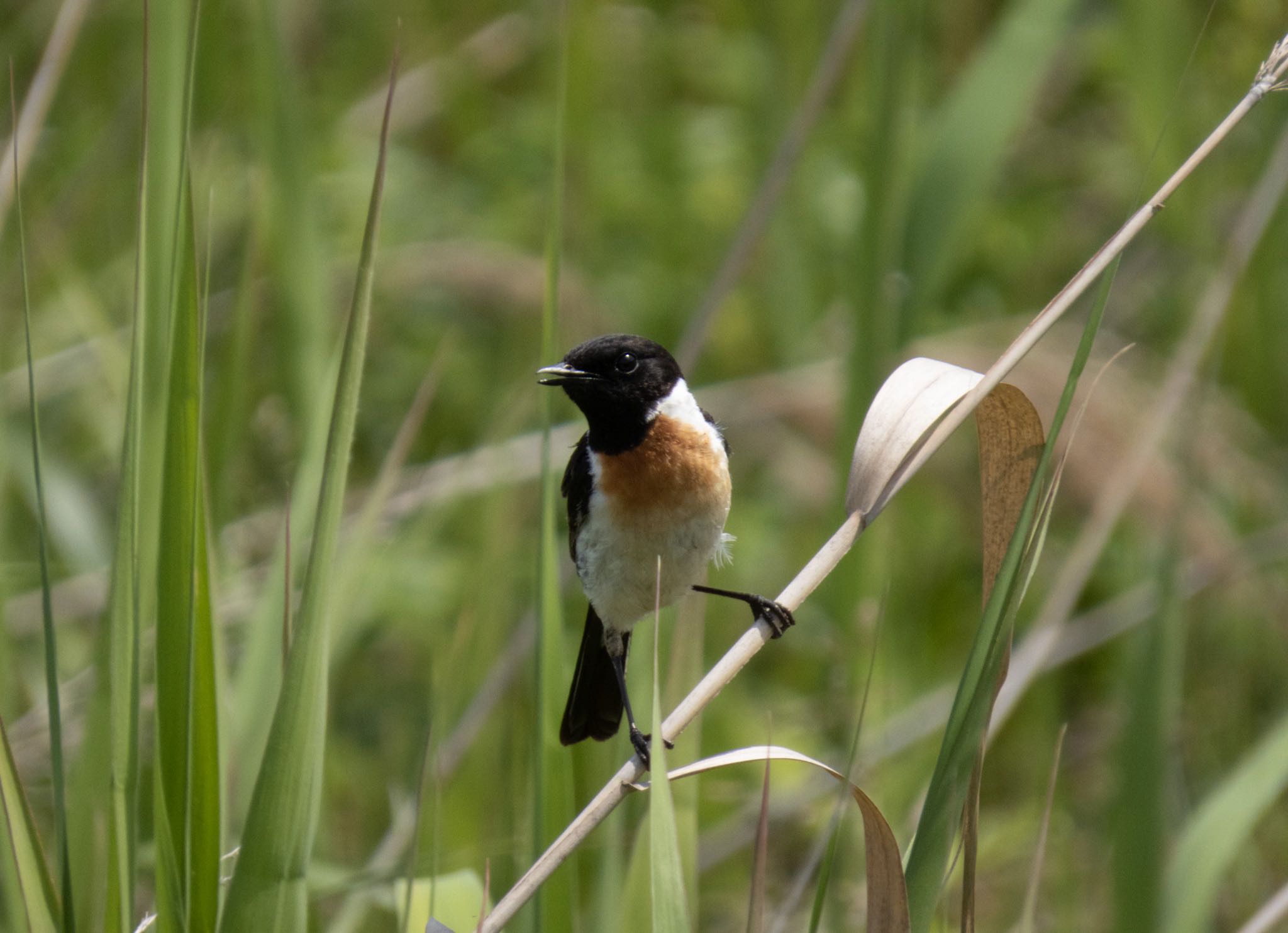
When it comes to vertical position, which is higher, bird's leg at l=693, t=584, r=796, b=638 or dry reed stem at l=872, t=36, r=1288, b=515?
dry reed stem at l=872, t=36, r=1288, b=515

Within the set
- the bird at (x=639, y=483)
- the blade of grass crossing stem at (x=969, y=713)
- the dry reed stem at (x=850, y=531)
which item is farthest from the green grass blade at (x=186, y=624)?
the bird at (x=639, y=483)

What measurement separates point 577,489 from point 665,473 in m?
0.32

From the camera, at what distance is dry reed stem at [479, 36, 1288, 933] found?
5.25 feet

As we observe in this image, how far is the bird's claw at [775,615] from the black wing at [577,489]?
452 mm

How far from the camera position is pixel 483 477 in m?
3.94

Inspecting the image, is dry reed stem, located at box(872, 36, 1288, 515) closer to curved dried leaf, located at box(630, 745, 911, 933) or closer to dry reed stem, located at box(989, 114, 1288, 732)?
curved dried leaf, located at box(630, 745, 911, 933)

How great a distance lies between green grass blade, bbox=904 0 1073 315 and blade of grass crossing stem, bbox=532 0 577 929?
1381 mm

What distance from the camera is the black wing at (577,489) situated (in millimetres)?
2969

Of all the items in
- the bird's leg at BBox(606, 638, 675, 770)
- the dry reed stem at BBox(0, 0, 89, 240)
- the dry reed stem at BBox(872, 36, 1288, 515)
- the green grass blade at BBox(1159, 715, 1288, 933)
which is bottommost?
the green grass blade at BBox(1159, 715, 1288, 933)

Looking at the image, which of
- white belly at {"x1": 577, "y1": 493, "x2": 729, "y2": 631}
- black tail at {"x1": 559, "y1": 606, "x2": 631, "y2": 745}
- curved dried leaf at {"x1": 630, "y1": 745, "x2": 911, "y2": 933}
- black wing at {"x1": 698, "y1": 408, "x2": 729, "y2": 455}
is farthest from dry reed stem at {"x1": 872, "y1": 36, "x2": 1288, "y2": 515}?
black tail at {"x1": 559, "y1": 606, "x2": 631, "y2": 745}

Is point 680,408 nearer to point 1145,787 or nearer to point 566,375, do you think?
point 566,375

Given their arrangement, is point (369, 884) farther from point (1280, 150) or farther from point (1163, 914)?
point (1280, 150)

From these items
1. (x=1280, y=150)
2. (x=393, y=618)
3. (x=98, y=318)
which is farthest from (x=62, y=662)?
(x=1280, y=150)

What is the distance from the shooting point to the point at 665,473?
279 cm
